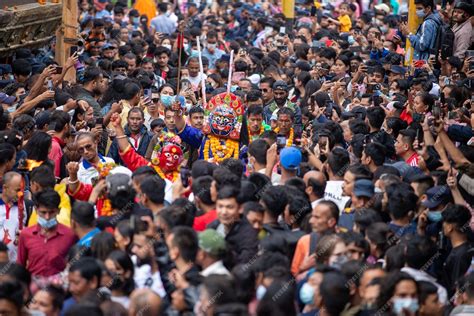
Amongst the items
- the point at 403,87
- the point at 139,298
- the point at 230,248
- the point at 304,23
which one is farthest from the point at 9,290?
the point at 304,23

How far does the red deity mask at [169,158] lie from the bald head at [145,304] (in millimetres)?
4149

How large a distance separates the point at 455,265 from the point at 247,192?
5.55ft

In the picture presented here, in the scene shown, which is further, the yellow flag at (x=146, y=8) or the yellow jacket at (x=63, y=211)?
the yellow flag at (x=146, y=8)

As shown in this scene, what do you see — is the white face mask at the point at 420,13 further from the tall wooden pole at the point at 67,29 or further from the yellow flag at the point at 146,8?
the yellow flag at the point at 146,8

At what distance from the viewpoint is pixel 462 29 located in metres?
16.5

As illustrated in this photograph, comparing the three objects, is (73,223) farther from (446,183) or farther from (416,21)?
(416,21)

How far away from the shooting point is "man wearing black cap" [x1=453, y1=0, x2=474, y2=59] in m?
16.4

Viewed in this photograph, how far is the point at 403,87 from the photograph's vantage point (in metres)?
15.7

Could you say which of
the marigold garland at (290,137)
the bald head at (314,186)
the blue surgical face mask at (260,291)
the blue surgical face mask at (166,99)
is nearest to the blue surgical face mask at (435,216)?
the bald head at (314,186)

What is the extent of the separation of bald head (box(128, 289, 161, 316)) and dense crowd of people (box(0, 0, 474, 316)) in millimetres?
14

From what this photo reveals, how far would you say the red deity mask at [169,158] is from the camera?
11.6m

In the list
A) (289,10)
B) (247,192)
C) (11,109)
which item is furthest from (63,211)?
(289,10)

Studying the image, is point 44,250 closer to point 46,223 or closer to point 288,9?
point 46,223

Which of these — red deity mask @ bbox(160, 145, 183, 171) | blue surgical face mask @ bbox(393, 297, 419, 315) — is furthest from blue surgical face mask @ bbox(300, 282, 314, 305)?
red deity mask @ bbox(160, 145, 183, 171)
